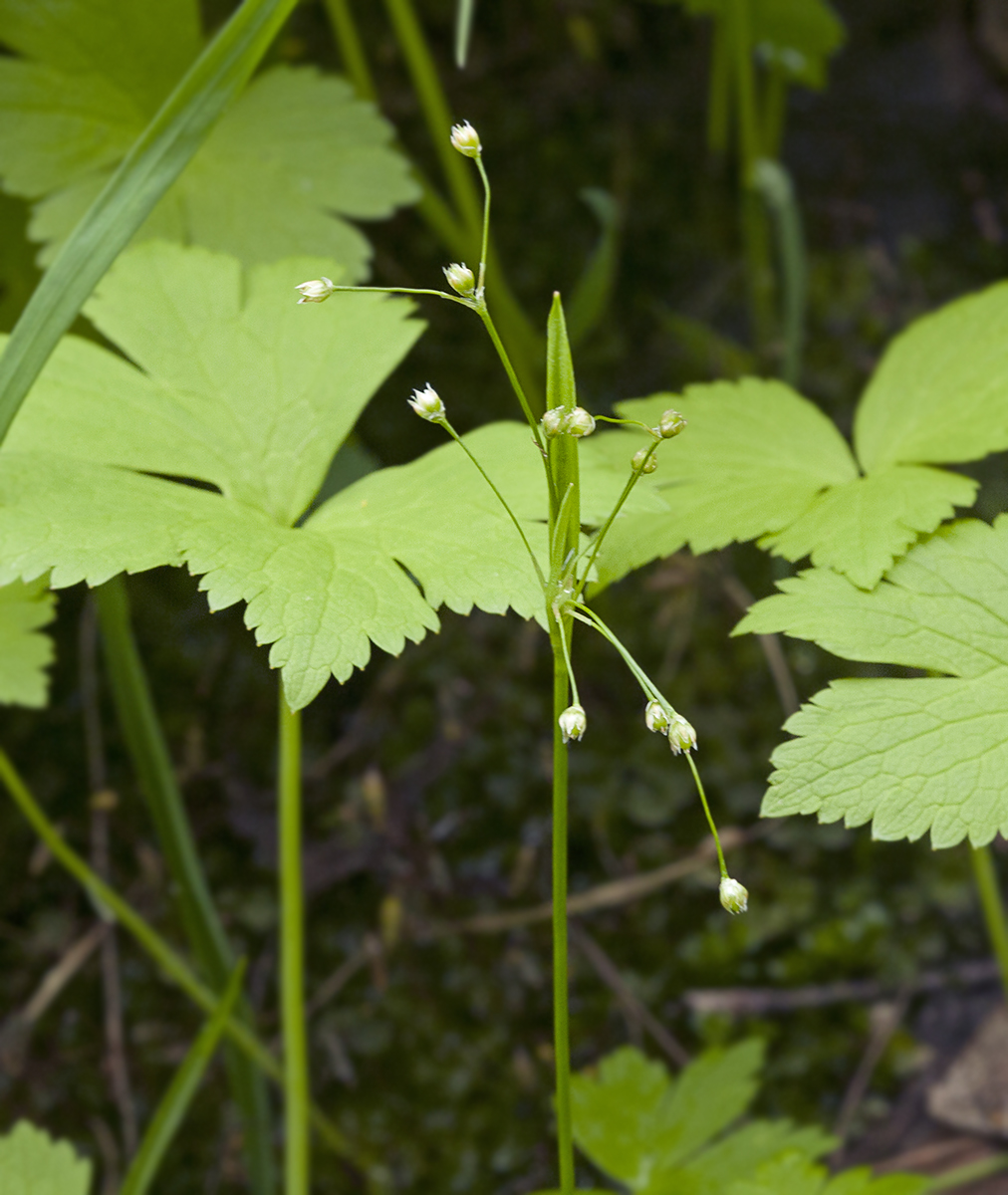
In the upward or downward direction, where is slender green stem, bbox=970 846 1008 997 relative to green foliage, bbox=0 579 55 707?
downward

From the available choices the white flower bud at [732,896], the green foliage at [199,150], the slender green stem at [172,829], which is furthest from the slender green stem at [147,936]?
the white flower bud at [732,896]

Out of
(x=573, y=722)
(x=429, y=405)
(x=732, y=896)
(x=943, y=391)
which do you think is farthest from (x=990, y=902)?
(x=429, y=405)

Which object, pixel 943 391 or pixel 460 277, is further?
pixel 943 391

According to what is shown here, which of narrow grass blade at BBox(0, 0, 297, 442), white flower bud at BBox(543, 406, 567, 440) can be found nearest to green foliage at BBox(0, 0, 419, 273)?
narrow grass blade at BBox(0, 0, 297, 442)

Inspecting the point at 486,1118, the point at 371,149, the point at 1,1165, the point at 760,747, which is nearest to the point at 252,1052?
the point at 1,1165

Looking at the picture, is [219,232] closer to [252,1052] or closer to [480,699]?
[480,699]

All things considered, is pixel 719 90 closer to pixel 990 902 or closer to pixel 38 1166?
pixel 990 902

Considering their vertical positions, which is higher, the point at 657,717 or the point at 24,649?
the point at 657,717

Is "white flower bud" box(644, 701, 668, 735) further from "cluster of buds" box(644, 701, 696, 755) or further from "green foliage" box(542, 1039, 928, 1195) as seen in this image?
"green foliage" box(542, 1039, 928, 1195)
